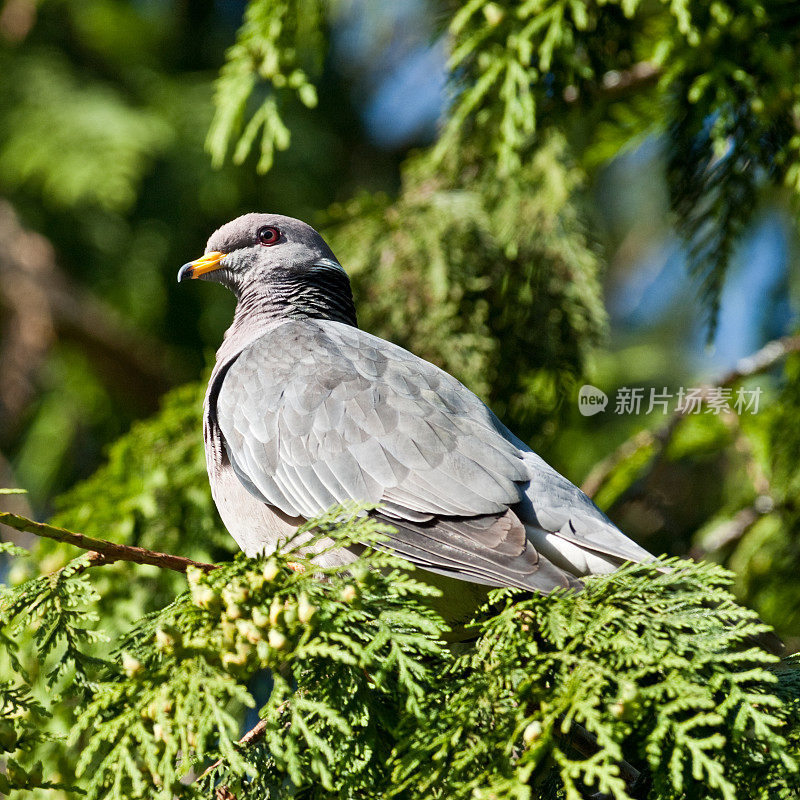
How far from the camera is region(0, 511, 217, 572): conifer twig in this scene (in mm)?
1684

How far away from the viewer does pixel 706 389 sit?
344 centimetres

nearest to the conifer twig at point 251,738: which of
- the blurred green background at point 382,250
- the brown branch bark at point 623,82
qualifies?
the blurred green background at point 382,250

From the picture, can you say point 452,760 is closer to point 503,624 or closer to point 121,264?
point 503,624

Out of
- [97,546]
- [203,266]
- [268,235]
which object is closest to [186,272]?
[203,266]

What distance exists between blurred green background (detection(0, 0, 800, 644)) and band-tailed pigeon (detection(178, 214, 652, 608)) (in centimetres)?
58

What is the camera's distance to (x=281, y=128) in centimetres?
296

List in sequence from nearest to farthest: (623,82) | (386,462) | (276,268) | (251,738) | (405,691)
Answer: (405,691) → (251,738) → (386,462) → (276,268) → (623,82)

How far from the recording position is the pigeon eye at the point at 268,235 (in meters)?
3.07

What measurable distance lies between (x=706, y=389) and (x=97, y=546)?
2.52 metres

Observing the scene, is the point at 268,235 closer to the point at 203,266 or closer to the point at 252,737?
the point at 203,266

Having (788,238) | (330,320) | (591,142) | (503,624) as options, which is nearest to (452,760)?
(503,624)

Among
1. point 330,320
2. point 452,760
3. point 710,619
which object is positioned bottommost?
point 452,760

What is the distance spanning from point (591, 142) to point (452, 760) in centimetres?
299

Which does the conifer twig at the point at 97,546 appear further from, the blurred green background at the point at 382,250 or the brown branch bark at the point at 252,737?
the blurred green background at the point at 382,250
